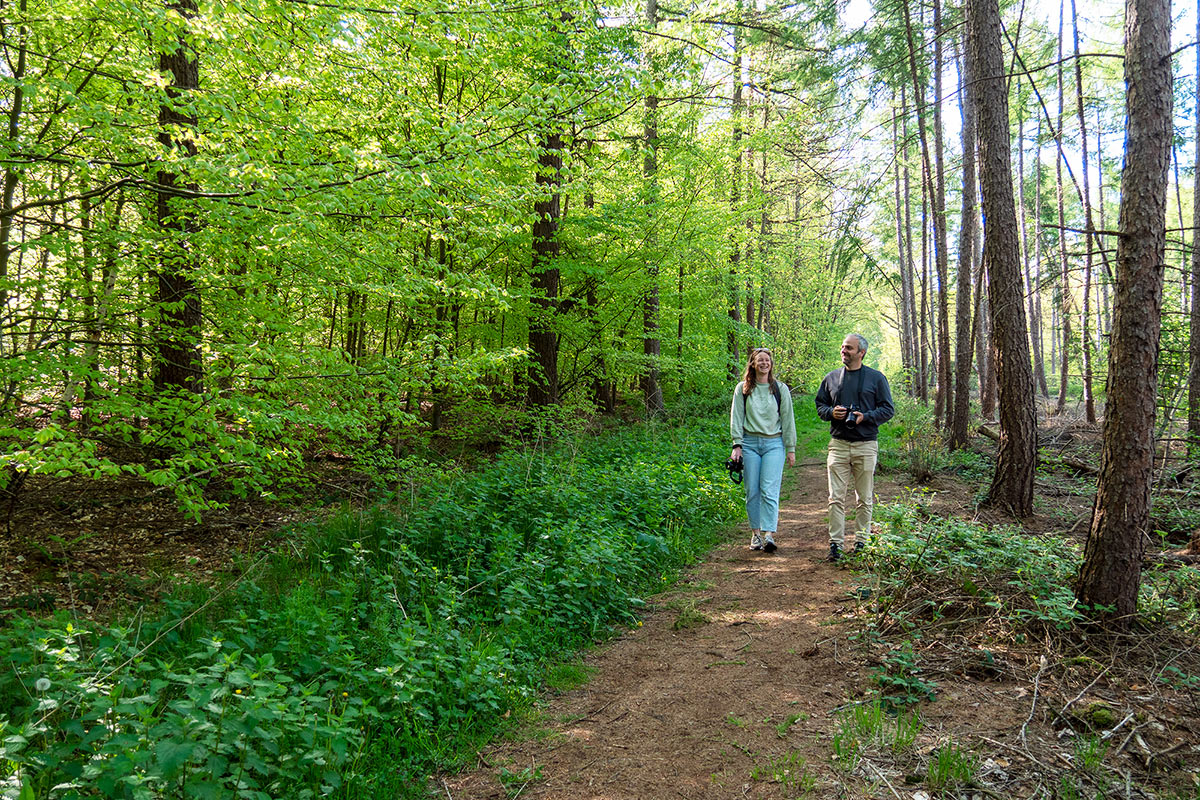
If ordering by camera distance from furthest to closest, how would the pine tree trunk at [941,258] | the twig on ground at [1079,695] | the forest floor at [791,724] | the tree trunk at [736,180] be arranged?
the tree trunk at [736,180] < the pine tree trunk at [941,258] < the twig on ground at [1079,695] < the forest floor at [791,724]

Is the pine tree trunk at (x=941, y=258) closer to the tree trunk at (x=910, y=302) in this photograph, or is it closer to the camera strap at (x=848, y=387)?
the tree trunk at (x=910, y=302)

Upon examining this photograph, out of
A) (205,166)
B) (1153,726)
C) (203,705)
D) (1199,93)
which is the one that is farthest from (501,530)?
(1199,93)

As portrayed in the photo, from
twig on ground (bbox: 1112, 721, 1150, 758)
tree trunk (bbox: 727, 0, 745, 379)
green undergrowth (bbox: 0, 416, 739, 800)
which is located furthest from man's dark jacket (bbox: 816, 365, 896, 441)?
tree trunk (bbox: 727, 0, 745, 379)

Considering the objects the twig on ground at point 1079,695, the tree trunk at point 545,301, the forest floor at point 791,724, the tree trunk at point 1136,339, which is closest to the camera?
the forest floor at point 791,724

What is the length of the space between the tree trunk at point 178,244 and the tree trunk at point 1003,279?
813 centimetres

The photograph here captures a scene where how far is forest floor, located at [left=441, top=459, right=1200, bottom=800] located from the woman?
5.53ft

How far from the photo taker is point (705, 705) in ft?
11.8

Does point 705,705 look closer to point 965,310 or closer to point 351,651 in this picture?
point 351,651

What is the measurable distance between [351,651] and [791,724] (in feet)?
8.24

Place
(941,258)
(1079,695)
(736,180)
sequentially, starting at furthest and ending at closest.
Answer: (736,180) < (941,258) < (1079,695)

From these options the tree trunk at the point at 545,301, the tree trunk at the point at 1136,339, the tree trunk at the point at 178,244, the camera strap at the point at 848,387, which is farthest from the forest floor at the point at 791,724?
the tree trunk at the point at 545,301

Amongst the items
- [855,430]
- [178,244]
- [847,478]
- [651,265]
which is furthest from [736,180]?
[178,244]

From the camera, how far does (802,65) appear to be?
1266 centimetres

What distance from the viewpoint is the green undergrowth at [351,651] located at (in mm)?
2439
